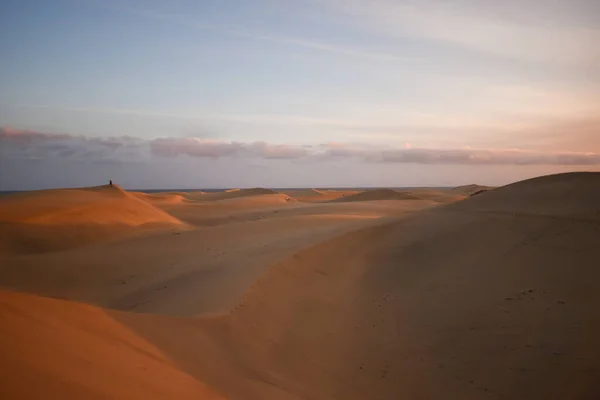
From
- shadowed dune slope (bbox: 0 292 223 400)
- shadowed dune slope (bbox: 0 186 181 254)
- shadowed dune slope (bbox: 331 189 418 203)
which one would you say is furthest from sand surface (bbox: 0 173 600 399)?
shadowed dune slope (bbox: 331 189 418 203)

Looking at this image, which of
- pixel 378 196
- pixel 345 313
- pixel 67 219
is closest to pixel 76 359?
pixel 345 313

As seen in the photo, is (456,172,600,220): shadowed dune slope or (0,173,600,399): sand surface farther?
(456,172,600,220): shadowed dune slope

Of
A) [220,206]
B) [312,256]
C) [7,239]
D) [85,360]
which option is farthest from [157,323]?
[220,206]

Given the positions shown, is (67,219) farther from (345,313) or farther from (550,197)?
(550,197)

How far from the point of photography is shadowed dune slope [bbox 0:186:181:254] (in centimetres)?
1531

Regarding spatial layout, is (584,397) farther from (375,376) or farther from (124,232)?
(124,232)

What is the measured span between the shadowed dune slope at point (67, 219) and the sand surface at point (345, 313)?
2438 mm

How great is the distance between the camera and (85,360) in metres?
3.71

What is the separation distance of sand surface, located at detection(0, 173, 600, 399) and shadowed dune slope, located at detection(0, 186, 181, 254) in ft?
8.00

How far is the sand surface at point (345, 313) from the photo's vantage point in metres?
4.20

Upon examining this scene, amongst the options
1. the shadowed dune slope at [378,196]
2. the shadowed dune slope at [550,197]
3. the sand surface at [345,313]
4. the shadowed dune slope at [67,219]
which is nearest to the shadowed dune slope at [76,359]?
the sand surface at [345,313]

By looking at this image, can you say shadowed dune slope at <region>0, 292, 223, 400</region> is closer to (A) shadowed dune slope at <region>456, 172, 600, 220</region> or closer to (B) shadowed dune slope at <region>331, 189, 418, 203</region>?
(A) shadowed dune slope at <region>456, 172, 600, 220</region>

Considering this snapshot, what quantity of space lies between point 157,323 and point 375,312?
356 centimetres

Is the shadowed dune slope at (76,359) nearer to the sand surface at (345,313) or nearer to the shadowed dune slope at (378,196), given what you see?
the sand surface at (345,313)
